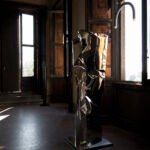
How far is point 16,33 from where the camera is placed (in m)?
6.72

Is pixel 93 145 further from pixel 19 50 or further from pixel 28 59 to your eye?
pixel 19 50

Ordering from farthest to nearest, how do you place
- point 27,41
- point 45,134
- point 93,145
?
point 27,41, point 45,134, point 93,145

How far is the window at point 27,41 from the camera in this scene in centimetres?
675

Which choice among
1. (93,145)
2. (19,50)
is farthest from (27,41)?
(93,145)

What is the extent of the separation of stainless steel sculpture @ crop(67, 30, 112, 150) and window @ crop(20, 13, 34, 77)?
14.4 ft

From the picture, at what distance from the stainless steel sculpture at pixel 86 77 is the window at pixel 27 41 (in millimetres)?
4391

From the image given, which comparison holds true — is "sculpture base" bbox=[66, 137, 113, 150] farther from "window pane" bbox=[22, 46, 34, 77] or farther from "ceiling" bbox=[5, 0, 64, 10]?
"window pane" bbox=[22, 46, 34, 77]

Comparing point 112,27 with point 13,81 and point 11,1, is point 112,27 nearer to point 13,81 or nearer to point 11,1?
point 11,1

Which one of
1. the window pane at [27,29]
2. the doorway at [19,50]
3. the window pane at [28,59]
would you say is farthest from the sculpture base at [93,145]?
the window pane at [27,29]

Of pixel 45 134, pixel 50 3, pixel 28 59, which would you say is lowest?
pixel 45 134

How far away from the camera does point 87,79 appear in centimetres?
255

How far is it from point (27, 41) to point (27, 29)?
390 millimetres

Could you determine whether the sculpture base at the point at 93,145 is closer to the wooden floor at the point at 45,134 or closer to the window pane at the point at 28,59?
the wooden floor at the point at 45,134

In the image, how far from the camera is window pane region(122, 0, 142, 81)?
3289 mm
